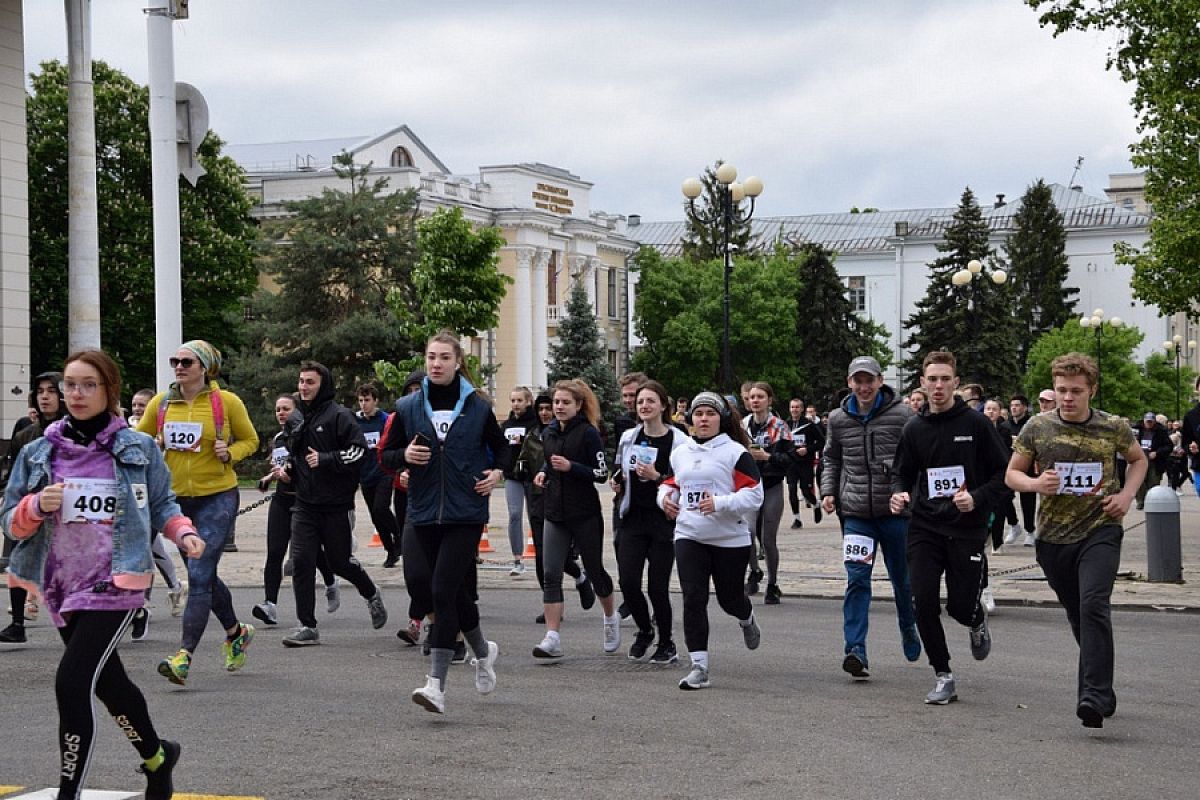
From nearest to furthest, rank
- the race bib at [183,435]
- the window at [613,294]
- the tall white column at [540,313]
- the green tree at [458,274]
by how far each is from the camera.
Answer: the race bib at [183,435]
the green tree at [458,274]
the tall white column at [540,313]
the window at [613,294]

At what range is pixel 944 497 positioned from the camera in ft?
30.6

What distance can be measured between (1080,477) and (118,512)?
15.5 feet

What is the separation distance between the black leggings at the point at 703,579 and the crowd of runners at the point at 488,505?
0.5 inches

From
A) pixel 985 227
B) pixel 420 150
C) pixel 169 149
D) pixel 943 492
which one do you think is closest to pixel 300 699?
pixel 943 492

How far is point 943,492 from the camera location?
30.6ft

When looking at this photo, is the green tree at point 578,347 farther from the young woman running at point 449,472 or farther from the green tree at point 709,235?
the young woman running at point 449,472

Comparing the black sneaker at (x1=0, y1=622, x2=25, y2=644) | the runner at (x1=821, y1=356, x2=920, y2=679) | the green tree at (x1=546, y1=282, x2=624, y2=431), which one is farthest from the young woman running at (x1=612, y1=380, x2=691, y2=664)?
the green tree at (x1=546, y1=282, x2=624, y2=431)

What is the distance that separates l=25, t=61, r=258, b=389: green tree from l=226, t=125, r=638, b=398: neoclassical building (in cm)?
1035

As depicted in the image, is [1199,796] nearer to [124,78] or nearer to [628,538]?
[628,538]

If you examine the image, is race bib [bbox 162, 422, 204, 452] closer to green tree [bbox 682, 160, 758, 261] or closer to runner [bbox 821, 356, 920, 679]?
runner [bbox 821, 356, 920, 679]

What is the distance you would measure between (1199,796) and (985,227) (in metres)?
80.3

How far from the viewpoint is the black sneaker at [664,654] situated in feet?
35.9

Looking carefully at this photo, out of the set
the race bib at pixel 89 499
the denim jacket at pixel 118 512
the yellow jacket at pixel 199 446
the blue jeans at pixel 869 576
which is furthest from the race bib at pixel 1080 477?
the yellow jacket at pixel 199 446

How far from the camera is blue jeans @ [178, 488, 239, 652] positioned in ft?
33.0
